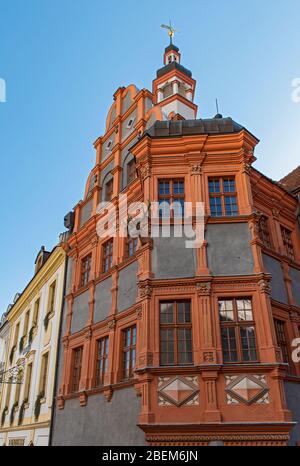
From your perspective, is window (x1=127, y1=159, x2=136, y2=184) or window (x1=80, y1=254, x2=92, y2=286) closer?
window (x1=127, y1=159, x2=136, y2=184)

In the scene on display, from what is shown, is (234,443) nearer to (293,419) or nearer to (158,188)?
(293,419)

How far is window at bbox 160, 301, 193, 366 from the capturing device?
39.3 feet

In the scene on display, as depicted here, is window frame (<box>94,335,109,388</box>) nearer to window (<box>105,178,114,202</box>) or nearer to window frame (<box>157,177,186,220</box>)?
window frame (<box>157,177,186,220</box>)

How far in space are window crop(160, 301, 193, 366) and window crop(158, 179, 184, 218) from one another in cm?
312

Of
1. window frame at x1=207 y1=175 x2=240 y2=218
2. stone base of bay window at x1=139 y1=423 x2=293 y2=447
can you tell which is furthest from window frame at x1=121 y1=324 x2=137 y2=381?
window frame at x1=207 y1=175 x2=240 y2=218

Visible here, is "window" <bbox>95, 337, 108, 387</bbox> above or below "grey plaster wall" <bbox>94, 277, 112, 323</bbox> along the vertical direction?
below

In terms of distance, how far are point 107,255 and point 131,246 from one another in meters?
2.00

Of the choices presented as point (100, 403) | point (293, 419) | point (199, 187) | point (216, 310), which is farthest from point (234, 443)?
point (199, 187)

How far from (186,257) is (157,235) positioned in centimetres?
125

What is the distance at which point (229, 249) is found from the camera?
13.2 meters

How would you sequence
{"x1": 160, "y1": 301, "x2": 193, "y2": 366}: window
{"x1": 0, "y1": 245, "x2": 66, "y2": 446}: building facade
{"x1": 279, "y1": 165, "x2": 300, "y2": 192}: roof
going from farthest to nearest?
{"x1": 279, "y1": 165, "x2": 300, "y2": 192}: roof
{"x1": 0, "y1": 245, "x2": 66, "y2": 446}: building facade
{"x1": 160, "y1": 301, "x2": 193, "y2": 366}: window

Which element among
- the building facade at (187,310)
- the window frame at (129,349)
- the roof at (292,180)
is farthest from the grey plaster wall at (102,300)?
the roof at (292,180)

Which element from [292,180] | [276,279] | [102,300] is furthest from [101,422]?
[292,180]

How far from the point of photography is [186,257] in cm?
1323
